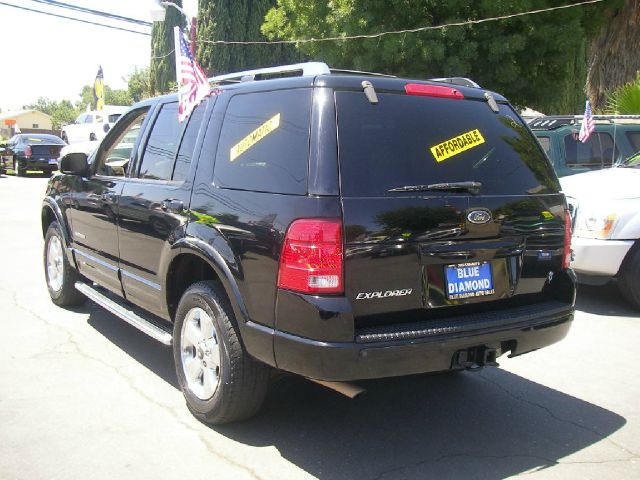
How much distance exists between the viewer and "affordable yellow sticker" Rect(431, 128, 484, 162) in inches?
140

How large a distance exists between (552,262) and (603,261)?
307cm

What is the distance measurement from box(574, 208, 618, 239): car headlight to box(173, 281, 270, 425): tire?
14.4 ft

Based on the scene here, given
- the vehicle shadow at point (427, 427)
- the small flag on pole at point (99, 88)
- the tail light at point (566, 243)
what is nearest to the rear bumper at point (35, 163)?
the small flag on pole at point (99, 88)

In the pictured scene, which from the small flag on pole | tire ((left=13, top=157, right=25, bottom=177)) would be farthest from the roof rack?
the small flag on pole

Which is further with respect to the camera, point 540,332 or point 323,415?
point 323,415

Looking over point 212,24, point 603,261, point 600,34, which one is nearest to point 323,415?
point 603,261

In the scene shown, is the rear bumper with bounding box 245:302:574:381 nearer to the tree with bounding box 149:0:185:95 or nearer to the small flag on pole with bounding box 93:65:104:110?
the small flag on pole with bounding box 93:65:104:110

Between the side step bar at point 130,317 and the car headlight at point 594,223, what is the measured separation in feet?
14.6

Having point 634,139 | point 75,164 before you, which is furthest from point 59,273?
point 634,139

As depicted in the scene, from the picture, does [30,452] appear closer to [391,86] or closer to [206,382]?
[206,382]

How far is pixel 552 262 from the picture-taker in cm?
389

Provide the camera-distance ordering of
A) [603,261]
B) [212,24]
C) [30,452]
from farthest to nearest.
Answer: [212,24], [603,261], [30,452]

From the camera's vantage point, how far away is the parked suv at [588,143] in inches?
352

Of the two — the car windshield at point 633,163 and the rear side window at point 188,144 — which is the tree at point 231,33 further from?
the rear side window at point 188,144
